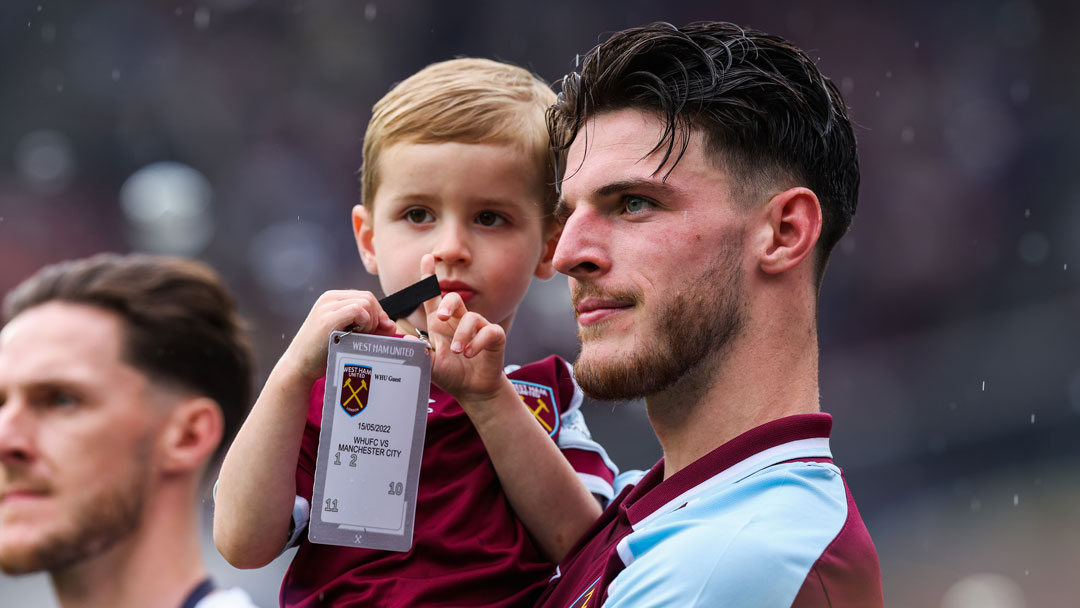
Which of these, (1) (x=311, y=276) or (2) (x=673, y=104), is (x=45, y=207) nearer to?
(1) (x=311, y=276)

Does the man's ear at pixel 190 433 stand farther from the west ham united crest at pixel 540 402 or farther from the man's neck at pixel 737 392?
the man's neck at pixel 737 392

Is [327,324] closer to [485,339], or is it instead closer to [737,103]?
[485,339]

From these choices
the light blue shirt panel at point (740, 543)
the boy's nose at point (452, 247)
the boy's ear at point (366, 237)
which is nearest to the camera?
the light blue shirt panel at point (740, 543)

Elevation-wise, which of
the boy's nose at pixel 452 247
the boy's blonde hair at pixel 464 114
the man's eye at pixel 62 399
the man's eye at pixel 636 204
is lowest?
the man's eye at pixel 62 399

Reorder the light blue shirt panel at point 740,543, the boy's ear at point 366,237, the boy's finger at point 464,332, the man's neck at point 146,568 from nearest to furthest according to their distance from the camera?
the light blue shirt panel at point 740,543, the boy's finger at point 464,332, the boy's ear at point 366,237, the man's neck at point 146,568

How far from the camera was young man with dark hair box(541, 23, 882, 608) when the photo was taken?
1.61 meters

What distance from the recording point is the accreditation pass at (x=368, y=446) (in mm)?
1451

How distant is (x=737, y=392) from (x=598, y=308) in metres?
0.28

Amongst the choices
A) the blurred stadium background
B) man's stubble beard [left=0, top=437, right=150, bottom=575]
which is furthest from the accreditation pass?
the blurred stadium background

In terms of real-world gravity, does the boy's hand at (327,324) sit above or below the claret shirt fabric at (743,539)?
above

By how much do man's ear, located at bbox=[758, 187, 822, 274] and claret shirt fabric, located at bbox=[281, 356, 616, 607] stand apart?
61 centimetres

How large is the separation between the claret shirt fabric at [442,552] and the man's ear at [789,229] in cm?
61

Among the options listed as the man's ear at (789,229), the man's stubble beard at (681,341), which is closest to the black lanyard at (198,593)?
the man's stubble beard at (681,341)

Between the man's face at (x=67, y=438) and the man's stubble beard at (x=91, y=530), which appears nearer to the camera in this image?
the man's face at (x=67, y=438)
